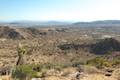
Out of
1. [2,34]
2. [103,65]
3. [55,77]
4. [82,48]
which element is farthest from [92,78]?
[2,34]

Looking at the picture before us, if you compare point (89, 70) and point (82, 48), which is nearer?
point (89, 70)

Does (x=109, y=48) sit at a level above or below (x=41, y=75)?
below

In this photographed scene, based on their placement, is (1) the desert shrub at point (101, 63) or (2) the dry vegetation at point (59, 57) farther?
(1) the desert shrub at point (101, 63)

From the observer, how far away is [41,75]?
14.8 metres

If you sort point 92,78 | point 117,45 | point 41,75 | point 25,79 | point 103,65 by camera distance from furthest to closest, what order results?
point 117,45 < point 103,65 < point 41,75 < point 92,78 < point 25,79

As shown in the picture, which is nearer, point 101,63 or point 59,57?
point 101,63

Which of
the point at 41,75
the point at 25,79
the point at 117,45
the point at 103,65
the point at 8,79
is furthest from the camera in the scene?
the point at 117,45

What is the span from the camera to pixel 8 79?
9.74 meters

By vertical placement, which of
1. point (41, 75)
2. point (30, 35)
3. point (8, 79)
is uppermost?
point (8, 79)

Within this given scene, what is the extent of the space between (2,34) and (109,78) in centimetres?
8631

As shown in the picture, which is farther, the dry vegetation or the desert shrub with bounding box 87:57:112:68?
the desert shrub with bounding box 87:57:112:68

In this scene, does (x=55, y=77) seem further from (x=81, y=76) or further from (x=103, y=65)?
(x=103, y=65)

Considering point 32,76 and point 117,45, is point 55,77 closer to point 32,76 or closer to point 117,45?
point 32,76

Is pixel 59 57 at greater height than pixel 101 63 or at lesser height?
lesser
